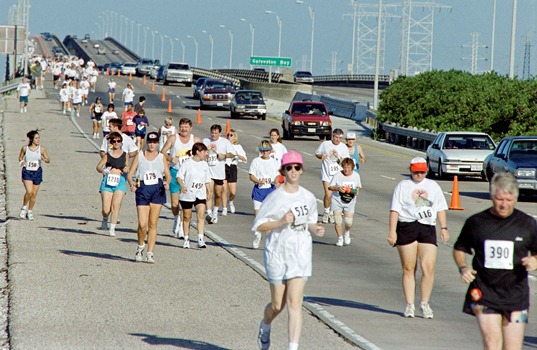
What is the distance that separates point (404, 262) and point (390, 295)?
5.27ft

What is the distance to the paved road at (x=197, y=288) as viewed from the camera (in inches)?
434

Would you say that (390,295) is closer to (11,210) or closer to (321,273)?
(321,273)

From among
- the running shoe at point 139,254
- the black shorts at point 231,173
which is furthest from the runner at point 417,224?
the black shorts at point 231,173

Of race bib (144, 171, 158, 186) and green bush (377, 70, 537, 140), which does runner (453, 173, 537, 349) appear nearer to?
race bib (144, 171, 158, 186)

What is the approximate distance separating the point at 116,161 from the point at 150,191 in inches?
131

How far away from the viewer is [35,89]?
78.4 m

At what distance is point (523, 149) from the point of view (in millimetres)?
28344

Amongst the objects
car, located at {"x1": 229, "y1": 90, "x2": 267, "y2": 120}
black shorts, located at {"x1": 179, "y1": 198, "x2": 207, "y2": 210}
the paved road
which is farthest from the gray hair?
car, located at {"x1": 229, "y1": 90, "x2": 267, "y2": 120}

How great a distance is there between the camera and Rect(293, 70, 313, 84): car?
124 m

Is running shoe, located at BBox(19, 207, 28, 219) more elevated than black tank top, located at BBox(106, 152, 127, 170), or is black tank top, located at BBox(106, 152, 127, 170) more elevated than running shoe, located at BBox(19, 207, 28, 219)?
black tank top, located at BBox(106, 152, 127, 170)

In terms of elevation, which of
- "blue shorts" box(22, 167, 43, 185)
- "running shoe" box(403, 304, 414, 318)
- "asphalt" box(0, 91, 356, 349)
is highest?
"blue shorts" box(22, 167, 43, 185)

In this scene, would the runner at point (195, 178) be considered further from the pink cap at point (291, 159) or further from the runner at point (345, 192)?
the pink cap at point (291, 159)

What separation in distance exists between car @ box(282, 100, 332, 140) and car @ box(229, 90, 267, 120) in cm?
1089

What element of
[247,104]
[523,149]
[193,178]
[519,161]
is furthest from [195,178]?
[247,104]
